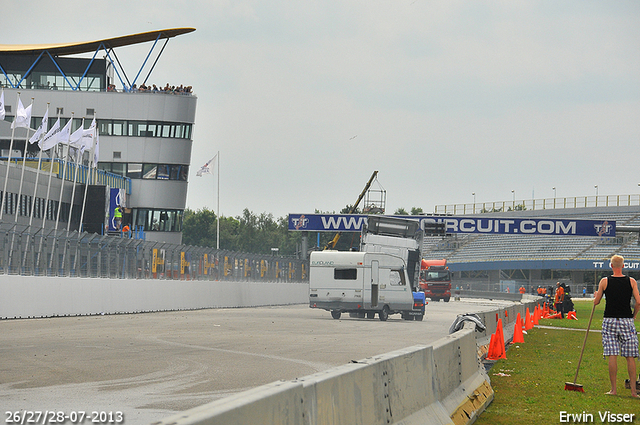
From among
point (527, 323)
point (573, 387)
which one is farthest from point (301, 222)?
point (573, 387)

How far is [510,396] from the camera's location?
37.1 feet

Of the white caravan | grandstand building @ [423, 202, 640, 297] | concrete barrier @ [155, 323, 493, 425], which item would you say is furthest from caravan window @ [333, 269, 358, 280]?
grandstand building @ [423, 202, 640, 297]

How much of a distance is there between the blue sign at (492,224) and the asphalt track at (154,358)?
1621 inches

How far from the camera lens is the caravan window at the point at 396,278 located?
107 ft

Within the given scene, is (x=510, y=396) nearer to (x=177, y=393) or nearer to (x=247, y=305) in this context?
(x=177, y=393)

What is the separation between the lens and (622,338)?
11.0 m

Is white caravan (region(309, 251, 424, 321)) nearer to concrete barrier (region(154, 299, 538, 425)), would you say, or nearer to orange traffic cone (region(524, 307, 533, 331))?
orange traffic cone (region(524, 307, 533, 331))

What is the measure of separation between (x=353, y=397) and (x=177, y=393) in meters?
5.00

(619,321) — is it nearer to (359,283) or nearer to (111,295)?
(359,283)

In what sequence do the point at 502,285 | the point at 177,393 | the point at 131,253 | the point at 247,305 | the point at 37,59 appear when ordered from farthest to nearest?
1. the point at 502,285
2. the point at 37,59
3. the point at 247,305
4. the point at 131,253
5. the point at 177,393

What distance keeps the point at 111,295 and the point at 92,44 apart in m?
46.5

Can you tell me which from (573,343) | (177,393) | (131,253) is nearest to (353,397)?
(177,393)

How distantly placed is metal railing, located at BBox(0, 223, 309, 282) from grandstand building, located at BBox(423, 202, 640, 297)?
51.2m

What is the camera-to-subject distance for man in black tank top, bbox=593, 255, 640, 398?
1100cm
